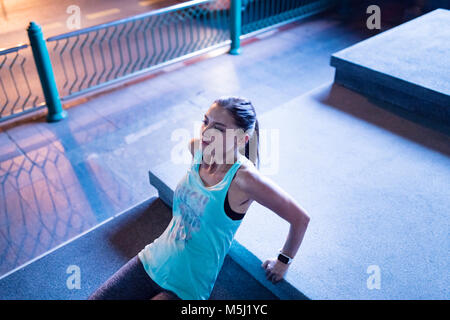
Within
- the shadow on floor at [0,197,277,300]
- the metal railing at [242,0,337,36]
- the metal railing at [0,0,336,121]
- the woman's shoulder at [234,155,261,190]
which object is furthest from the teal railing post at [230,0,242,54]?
the woman's shoulder at [234,155,261,190]

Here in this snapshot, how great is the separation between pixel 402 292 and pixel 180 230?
1.09 meters

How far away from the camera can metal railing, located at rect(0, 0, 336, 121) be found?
399 centimetres

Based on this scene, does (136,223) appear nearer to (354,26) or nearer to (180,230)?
(180,230)

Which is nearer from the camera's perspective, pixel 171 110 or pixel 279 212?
pixel 279 212

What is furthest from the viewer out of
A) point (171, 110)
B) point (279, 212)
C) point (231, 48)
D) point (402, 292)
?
point (231, 48)

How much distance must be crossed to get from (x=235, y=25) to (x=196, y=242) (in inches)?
164

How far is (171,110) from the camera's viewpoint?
4.21 meters

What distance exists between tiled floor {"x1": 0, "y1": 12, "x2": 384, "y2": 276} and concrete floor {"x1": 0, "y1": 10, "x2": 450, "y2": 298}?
0.04 ft

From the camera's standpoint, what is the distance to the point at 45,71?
3.84 m

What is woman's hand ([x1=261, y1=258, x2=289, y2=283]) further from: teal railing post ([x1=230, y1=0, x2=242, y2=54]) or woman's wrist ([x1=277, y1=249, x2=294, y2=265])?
teal railing post ([x1=230, y1=0, x2=242, y2=54])

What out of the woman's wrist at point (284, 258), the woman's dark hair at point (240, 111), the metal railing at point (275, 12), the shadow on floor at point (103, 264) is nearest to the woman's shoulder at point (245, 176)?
the woman's dark hair at point (240, 111)

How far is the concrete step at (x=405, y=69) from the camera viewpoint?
306 cm
